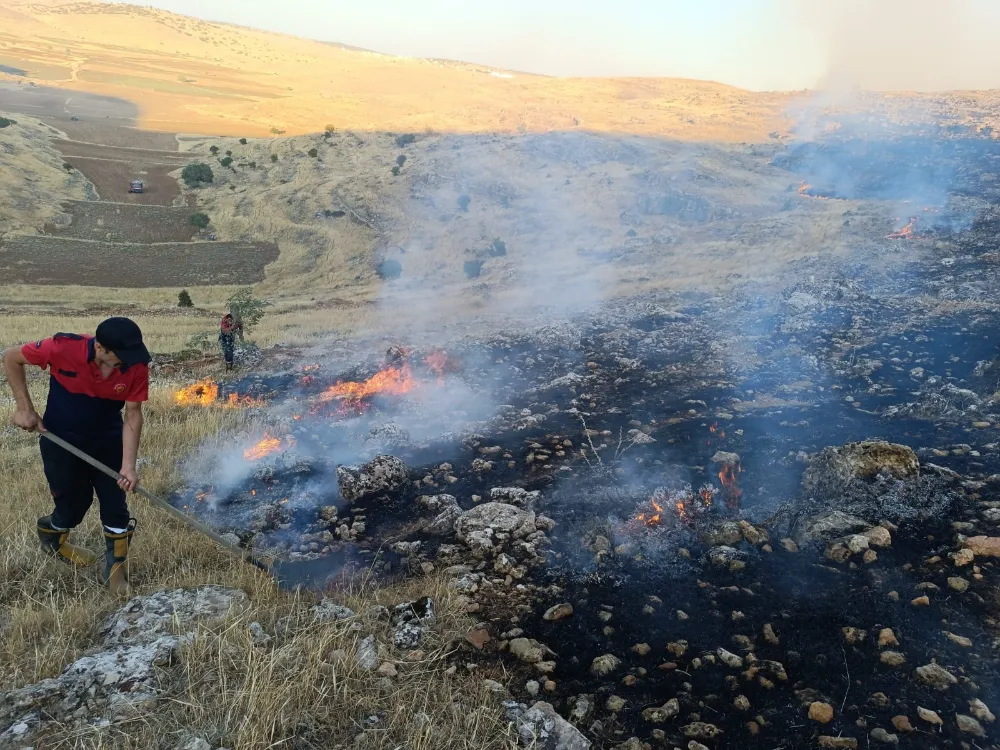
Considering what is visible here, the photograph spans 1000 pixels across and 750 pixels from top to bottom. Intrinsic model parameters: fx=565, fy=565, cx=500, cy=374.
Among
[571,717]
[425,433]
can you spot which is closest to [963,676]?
[571,717]

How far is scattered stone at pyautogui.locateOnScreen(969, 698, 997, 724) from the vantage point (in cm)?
260

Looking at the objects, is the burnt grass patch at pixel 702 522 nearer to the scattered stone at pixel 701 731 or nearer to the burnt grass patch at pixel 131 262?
the scattered stone at pixel 701 731

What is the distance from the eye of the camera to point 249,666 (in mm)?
2562

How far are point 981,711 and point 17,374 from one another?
5242 mm

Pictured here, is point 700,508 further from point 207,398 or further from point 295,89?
point 295,89

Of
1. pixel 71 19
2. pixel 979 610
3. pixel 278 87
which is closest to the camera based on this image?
pixel 979 610

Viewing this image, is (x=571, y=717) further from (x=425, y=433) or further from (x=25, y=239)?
(x=25, y=239)

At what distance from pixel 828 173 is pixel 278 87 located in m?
70.2

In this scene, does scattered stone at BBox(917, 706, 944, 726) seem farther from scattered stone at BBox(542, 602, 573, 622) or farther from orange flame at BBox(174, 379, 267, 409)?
orange flame at BBox(174, 379, 267, 409)

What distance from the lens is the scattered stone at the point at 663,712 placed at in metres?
2.74

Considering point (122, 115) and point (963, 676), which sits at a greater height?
point (122, 115)

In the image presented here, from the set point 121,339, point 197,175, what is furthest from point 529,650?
point 197,175

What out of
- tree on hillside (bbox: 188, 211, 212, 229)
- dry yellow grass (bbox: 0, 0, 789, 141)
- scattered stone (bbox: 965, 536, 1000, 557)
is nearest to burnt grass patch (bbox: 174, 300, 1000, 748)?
scattered stone (bbox: 965, 536, 1000, 557)

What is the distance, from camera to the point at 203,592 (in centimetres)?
327
